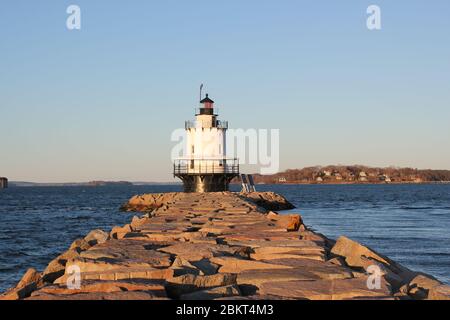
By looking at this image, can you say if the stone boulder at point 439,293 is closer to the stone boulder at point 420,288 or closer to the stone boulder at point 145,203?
the stone boulder at point 420,288

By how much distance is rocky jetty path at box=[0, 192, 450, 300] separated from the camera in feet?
13.7

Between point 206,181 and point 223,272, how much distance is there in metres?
25.8

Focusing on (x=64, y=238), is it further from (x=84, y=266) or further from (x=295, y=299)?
(x=295, y=299)

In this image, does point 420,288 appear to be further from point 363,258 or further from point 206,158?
point 206,158

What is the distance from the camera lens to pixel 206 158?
3097 cm

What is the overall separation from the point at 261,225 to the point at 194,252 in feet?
10.3

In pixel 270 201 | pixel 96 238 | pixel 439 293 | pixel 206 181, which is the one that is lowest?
pixel 270 201

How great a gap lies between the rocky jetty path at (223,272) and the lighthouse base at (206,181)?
23110mm

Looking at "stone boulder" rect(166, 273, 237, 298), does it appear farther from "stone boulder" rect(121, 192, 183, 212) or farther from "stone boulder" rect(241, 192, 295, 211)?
"stone boulder" rect(121, 192, 183, 212)

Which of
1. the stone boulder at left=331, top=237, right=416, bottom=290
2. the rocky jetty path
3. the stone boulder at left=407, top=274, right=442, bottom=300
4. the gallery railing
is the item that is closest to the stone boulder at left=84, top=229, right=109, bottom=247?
the rocky jetty path

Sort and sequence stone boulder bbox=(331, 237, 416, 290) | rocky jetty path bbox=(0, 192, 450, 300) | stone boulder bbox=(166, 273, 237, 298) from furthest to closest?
stone boulder bbox=(331, 237, 416, 290), stone boulder bbox=(166, 273, 237, 298), rocky jetty path bbox=(0, 192, 450, 300)

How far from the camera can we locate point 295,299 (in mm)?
4012

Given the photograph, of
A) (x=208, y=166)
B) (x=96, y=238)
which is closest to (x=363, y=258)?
(x=96, y=238)
